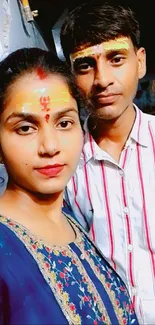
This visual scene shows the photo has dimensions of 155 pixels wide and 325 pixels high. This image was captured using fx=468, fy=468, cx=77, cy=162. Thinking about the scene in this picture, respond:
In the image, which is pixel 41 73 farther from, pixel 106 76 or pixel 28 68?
pixel 106 76

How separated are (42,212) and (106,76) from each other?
0.57 metres

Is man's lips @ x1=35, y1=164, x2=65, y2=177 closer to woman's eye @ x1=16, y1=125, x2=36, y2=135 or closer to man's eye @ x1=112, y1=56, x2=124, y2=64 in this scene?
woman's eye @ x1=16, y1=125, x2=36, y2=135

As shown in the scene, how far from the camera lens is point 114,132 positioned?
165cm

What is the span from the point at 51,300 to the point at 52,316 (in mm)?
32

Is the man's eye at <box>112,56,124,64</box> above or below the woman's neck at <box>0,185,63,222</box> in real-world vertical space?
above

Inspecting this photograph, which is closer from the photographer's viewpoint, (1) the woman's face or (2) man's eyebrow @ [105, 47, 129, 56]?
(1) the woman's face

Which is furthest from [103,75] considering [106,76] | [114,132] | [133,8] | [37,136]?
[133,8]

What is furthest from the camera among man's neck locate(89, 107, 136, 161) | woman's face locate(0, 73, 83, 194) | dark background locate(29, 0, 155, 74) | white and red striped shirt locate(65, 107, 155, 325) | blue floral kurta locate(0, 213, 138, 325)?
dark background locate(29, 0, 155, 74)

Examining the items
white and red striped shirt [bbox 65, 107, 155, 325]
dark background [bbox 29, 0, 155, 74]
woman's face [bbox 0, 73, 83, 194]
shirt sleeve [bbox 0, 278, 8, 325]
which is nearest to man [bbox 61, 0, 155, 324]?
white and red striped shirt [bbox 65, 107, 155, 325]

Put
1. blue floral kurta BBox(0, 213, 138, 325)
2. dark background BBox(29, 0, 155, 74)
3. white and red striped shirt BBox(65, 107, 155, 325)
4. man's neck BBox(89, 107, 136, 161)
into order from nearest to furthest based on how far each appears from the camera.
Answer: blue floral kurta BBox(0, 213, 138, 325) → white and red striped shirt BBox(65, 107, 155, 325) → man's neck BBox(89, 107, 136, 161) → dark background BBox(29, 0, 155, 74)

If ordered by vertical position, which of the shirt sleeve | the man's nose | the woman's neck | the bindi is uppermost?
the bindi

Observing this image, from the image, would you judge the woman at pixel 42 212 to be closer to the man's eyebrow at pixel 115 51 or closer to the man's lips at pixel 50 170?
the man's lips at pixel 50 170

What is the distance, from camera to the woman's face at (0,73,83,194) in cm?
105

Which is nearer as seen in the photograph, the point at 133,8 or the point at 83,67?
the point at 83,67
